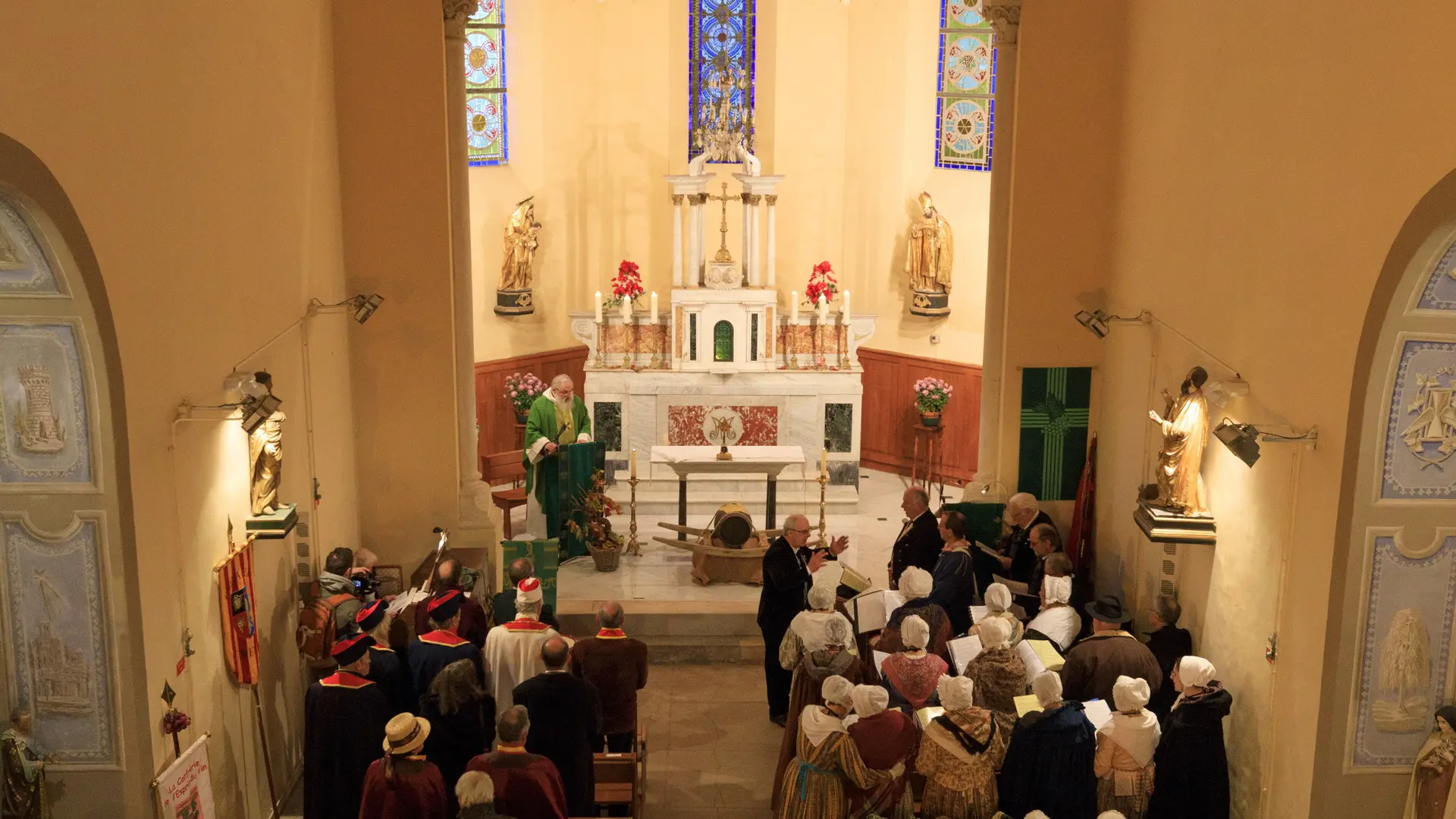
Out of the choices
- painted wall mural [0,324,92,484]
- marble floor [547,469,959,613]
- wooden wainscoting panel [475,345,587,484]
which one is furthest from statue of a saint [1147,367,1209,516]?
wooden wainscoting panel [475,345,587,484]

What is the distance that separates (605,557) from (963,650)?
4944mm

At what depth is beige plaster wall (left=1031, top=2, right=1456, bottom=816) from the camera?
6.25 metres

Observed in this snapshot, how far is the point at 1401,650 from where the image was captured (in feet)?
22.1

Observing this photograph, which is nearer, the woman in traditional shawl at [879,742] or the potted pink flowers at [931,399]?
the woman in traditional shawl at [879,742]

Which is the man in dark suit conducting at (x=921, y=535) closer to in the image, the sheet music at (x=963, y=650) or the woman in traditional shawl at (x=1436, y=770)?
the sheet music at (x=963, y=650)

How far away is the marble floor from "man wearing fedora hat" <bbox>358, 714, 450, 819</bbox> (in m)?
4.91

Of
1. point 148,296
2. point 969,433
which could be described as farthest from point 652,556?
point 148,296

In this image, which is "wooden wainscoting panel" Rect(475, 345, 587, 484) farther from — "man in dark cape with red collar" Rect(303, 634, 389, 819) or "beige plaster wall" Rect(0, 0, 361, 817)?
"man in dark cape with red collar" Rect(303, 634, 389, 819)

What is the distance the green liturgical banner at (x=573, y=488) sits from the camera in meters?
13.0

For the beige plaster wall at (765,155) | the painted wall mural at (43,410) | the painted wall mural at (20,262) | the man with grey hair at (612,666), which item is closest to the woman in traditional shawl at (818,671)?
the man with grey hair at (612,666)

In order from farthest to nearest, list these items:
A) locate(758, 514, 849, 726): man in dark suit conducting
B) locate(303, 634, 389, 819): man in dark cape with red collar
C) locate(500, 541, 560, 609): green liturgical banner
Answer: locate(500, 541, 560, 609): green liturgical banner
locate(758, 514, 849, 726): man in dark suit conducting
locate(303, 634, 389, 819): man in dark cape with red collar

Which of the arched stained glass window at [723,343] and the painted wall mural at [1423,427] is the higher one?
Answer: the painted wall mural at [1423,427]

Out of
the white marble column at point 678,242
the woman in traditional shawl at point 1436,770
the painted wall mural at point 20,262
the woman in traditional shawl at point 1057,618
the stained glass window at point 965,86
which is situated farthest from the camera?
the stained glass window at point 965,86

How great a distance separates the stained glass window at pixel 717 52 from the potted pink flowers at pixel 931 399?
382 cm
